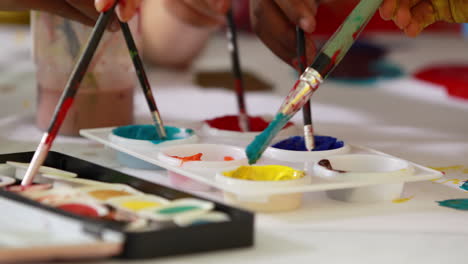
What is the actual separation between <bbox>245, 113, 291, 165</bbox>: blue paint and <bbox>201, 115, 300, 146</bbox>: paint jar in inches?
6.6

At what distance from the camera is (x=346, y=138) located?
1041mm

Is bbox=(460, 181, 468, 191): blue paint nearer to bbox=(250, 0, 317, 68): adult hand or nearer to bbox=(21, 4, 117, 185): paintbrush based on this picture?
bbox=(250, 0, 317, 68): adult hand

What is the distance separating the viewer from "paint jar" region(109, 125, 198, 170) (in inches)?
31.1

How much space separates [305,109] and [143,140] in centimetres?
18

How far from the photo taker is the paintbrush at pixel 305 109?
797 millimetres

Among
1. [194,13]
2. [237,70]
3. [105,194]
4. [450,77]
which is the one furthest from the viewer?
[450,77]

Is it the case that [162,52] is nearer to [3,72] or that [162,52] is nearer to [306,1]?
[3,72]

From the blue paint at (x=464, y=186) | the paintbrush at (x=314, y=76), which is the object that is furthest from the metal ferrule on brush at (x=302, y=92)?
the blue paint at (x=464, y=186)

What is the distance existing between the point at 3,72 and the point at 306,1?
0.84 meters

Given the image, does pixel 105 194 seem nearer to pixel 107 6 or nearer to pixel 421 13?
pixel 107 6

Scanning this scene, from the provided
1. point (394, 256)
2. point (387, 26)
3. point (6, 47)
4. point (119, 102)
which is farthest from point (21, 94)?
point (387, 26)

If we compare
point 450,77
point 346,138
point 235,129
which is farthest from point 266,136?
point 450,77

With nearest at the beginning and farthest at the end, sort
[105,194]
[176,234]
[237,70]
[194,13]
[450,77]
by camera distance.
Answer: [176,234]
[105,194]
[237,70]
[194,13]
[450,77]

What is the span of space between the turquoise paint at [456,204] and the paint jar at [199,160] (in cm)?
19
